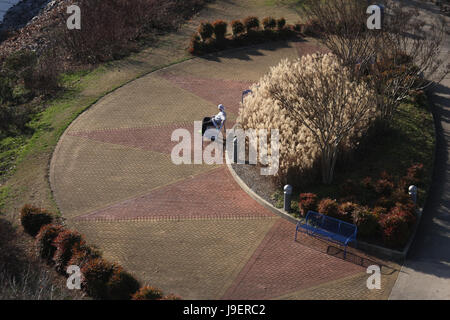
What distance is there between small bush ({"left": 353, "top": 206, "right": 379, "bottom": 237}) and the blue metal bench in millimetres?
185

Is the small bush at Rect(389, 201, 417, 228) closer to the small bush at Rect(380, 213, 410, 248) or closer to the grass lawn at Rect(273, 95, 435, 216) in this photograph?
the small bush at Rect(380, 213, 410, 248)

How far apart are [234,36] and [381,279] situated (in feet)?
57.1

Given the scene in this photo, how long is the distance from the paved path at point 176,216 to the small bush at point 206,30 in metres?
5.33

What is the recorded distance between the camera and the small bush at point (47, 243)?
14.6 metres

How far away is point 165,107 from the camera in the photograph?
22.5m

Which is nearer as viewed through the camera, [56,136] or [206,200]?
[206,200]

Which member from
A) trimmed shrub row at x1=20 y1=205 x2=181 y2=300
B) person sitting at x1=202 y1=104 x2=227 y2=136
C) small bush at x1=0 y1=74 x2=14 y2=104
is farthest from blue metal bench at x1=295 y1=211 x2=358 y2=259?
small bush at x1=0 y1=74 x2=14 y2=104

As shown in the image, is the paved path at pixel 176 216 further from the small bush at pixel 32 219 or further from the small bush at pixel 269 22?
the small bush at pixel 269 22

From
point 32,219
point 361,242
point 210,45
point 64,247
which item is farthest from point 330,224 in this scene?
point 210,45

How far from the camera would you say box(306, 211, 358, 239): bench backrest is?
49.3ft
